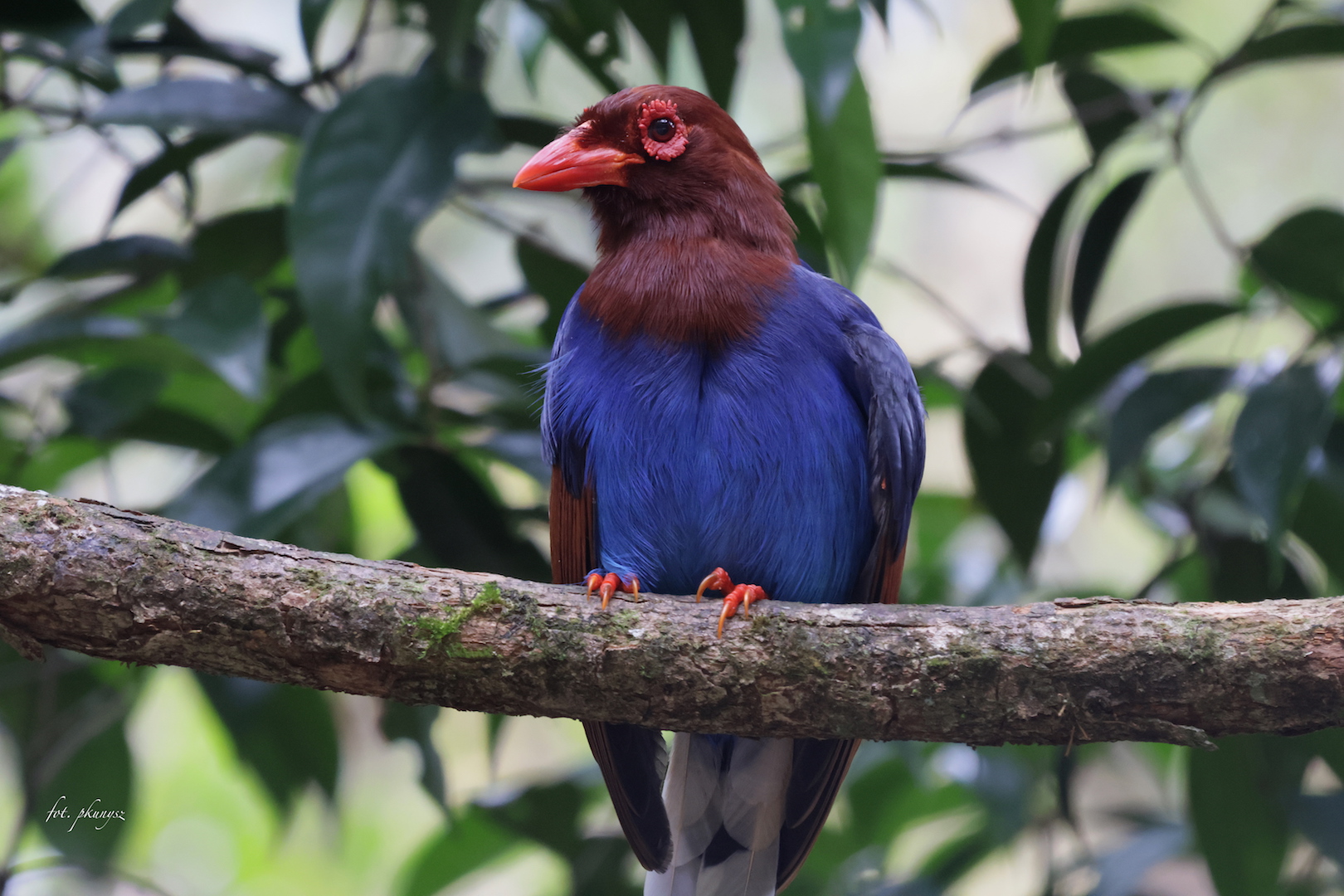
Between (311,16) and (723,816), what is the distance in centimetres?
222

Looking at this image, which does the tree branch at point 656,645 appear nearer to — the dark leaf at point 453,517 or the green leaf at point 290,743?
the dark leaf at point 453,517

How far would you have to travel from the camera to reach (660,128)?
2756 millimetres

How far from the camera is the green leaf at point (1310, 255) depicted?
2.91 metres

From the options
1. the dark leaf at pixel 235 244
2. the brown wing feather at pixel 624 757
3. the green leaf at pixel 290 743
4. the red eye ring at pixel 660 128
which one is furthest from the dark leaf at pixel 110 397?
the red eye ring at pixel 660 128

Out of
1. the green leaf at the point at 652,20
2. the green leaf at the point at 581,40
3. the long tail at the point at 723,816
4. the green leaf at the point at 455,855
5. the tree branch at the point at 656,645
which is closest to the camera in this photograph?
the tree branch at the point at 656,645

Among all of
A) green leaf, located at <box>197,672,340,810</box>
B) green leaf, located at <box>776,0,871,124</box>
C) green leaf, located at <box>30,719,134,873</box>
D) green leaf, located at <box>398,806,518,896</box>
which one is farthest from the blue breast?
green leaf, located at <box>30,719,134,873</box>

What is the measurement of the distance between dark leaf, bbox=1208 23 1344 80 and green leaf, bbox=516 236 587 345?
6.04 feet

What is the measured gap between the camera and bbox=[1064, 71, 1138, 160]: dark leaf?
331 cm

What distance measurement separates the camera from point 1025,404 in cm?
343

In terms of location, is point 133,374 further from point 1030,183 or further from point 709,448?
point 1030,183

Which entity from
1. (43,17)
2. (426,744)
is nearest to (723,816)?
(426,744)

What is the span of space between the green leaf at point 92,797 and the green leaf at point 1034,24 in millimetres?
3164

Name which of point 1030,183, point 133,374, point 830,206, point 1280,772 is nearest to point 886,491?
point 830,206

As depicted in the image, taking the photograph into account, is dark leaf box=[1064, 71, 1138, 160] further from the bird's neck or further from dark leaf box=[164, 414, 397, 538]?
dark leaf box=[164, 414, 397, 538]
